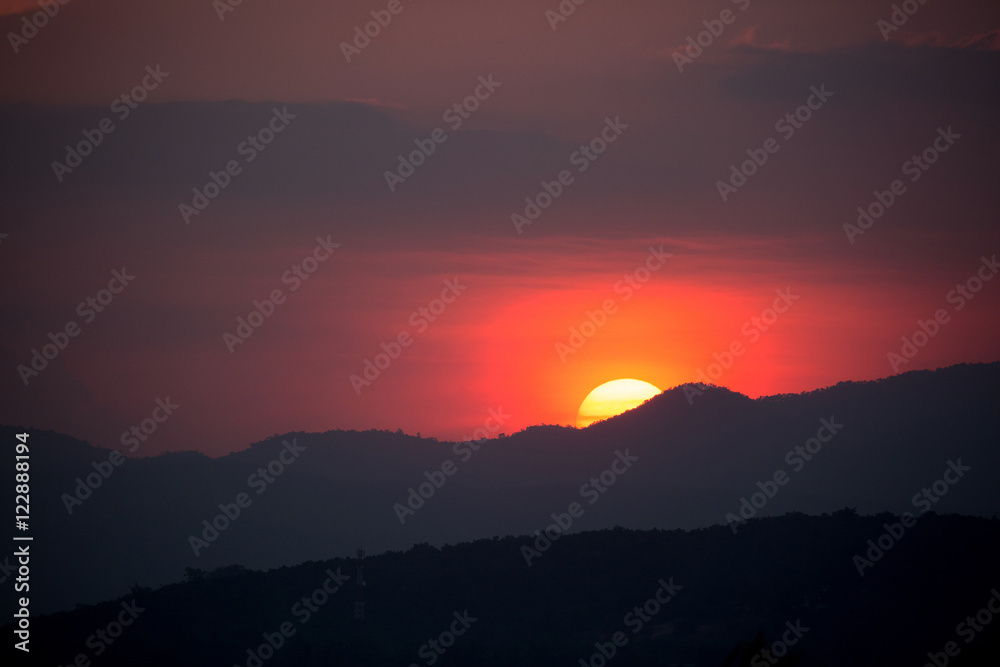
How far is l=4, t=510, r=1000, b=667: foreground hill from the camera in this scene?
29.9 meters

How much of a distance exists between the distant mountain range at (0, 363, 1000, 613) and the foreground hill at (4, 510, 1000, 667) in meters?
64.1

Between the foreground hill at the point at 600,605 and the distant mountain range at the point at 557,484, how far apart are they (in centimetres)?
6410

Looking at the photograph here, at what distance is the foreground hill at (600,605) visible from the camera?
29.9m

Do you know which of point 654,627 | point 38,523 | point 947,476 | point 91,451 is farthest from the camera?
point 91,451

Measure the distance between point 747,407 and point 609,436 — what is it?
23.7m

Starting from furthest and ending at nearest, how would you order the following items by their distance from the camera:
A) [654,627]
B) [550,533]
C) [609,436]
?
[609,436] < [550,533] < [654,627]

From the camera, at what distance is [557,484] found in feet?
418

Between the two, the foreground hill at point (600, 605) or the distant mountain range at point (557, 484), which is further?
the distant mountain range at point (557, 484)

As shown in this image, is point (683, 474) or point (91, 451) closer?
point (683, 474)

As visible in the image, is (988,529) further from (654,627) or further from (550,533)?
(550,533)

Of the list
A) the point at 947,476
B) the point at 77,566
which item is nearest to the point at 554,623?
the point at 947,476

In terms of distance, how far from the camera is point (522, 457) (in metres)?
152

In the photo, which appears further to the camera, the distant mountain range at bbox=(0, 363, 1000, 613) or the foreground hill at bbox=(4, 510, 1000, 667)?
the distant mountain range at bbox=(0, 363, 1000, 613)

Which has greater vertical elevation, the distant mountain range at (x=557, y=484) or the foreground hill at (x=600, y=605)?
the distant mountain range at (x=557, y=484)
